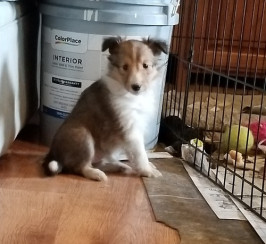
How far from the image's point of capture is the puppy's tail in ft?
5.64

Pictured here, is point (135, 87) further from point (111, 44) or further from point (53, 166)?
point (53, 166)

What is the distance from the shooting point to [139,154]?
5.86 ft

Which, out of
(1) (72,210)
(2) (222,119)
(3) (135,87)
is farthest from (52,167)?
(2) (222,119)

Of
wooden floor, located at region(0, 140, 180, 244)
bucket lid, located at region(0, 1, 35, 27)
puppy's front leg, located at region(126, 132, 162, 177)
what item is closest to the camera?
wooden floor, located at region(0, 140, 180, 244)

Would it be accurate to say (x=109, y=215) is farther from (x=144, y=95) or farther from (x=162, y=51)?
(x=162, y=51)

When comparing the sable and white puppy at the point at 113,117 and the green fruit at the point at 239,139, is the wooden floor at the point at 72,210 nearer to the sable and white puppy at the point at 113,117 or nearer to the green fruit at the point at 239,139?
the sable and white puppy at the point at 113,117

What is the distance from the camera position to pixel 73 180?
1.73 meters

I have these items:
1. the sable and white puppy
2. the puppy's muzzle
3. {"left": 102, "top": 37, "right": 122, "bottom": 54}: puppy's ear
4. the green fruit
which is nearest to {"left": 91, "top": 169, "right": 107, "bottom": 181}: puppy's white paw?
the sable and white puppy

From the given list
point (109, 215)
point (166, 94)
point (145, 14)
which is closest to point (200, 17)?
point (166, 94)

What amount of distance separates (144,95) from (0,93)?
1.56ft

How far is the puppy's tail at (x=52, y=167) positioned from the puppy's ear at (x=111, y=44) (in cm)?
40

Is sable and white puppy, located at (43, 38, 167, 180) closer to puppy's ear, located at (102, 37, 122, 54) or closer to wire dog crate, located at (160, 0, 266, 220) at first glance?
puppy's ear, located at (102, 37, 122, 54)

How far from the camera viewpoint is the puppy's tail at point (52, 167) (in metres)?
1.72

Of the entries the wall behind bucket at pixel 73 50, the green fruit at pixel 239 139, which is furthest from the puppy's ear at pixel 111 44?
the green fruit at pixel 239 139
